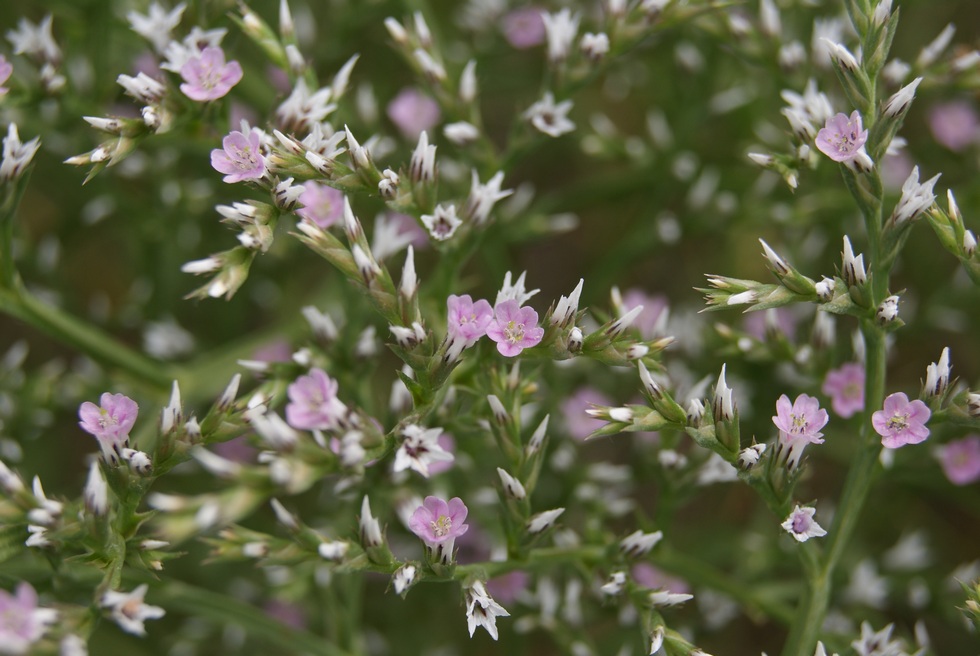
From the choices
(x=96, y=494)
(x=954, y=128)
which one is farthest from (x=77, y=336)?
(x=954, y=128)

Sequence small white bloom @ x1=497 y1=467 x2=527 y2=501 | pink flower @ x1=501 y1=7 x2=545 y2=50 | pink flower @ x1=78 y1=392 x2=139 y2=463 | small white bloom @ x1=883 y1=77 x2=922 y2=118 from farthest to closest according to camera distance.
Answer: pink flower @ x1=501 y1=7 x2=545 y2=50, small white bloom @ x1=497 y1=467 x2=527 y2=501, small white bloom @ x1=883 y1=77 x2=922 y2=118, pink flower @ x1=78 y1=392 x2=139 y2=463

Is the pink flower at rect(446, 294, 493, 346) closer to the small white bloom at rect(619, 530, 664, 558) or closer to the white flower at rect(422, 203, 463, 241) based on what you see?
the white flower at rect(422, 203, 463, 241)

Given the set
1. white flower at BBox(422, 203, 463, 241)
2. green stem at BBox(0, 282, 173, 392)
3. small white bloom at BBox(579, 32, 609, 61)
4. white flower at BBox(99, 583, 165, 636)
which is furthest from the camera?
small white bloom at BBox(579, 32, 609, 61)

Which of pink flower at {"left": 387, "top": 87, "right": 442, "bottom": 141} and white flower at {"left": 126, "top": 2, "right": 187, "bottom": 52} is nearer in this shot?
white flower at {"left": 126, "top": 2, "right": 187, "bottom": 52}

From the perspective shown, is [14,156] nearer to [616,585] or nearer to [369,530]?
[369,530]

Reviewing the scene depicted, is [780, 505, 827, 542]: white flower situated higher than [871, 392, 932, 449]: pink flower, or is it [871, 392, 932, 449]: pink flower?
[871, 392, 932, 449]: pink flower

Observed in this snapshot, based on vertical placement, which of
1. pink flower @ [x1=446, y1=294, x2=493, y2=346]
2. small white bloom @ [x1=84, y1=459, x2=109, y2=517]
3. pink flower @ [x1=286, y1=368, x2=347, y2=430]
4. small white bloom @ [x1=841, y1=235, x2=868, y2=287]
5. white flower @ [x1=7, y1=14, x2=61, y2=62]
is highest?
white flower @ [x1=7, y1=14, x2=61, y2=62]

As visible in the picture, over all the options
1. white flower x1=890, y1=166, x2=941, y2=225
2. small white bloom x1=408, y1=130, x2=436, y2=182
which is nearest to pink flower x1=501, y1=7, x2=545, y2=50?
small white bloom x1=408, y1=130, x2=436, y2=182
